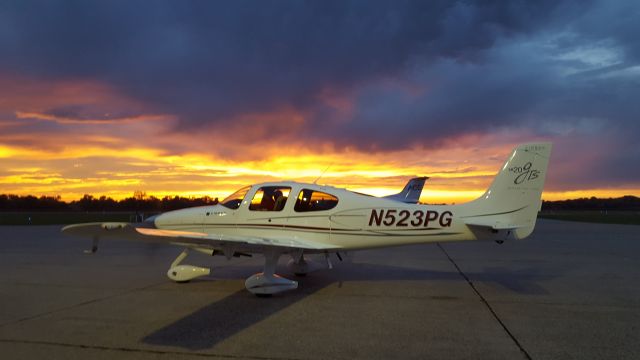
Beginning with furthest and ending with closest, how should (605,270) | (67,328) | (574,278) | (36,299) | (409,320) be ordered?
1. (605,270)
2. (574,278)
3. (36,299)
4. (409,320)
5. (67,328)

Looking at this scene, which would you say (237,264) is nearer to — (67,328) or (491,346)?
(67,328)

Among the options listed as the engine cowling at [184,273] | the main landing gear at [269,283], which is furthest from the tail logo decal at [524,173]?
the engine cowling at [184,273]

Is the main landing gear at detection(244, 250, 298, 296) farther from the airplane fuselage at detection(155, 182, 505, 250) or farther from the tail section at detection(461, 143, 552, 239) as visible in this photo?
the tail section at detection(461, 143, 552, 239)

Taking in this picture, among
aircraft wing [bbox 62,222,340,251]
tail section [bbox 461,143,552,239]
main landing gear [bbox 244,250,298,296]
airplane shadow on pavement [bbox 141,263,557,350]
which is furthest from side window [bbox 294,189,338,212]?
tail section [bbox 461,143,552,239]

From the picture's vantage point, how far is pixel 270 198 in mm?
9359

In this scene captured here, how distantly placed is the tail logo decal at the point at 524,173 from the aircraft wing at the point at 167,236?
382 cm

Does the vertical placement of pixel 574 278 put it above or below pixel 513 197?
below

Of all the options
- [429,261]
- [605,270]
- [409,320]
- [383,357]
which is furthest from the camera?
[429,261]

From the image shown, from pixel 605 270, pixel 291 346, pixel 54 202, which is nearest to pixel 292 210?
pixel 291 346

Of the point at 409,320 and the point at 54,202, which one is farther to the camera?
the point at 54,202

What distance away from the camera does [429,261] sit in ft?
45.3

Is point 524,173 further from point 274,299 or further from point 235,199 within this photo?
point 235,199

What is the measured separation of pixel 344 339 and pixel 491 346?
1.76 meters

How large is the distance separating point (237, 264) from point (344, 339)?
753 cm
